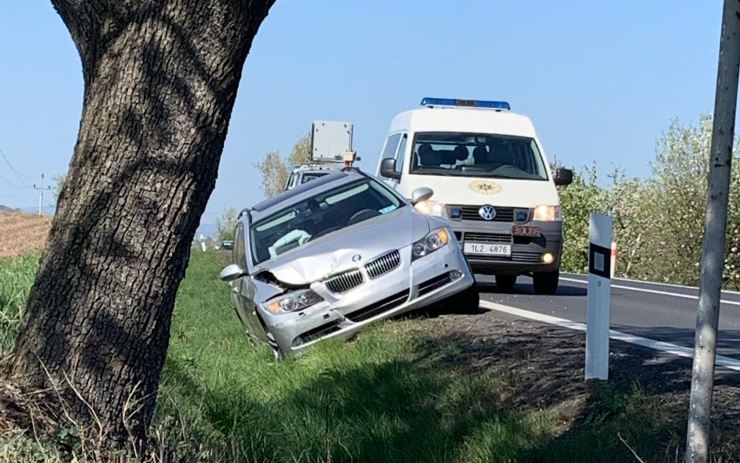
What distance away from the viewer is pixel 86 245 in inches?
207

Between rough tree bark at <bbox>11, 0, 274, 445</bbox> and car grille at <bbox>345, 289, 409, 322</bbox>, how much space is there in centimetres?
651

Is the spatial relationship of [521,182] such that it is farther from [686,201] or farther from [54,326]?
[686,201]

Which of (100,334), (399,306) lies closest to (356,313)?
(399,306)

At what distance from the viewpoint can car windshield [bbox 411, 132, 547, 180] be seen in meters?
16.9

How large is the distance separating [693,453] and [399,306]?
22.7 ft

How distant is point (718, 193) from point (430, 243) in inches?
294

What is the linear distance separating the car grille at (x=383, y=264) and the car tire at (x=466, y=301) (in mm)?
932

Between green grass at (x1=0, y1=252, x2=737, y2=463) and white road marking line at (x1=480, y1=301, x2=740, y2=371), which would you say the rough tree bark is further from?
white road marking line at (x1=480, y1=301, x2=740, y2=371)

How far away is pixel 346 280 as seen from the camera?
11.8 metres

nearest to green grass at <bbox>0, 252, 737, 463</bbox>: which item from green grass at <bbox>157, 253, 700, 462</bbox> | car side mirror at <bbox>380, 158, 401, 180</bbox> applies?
green grass at <bbox>157, 253, 700, 462</bbox>

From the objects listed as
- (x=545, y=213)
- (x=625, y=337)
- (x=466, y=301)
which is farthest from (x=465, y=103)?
(x=625, y=337)

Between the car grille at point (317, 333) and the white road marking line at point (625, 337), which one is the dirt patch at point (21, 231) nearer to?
the white road marking line at point (625, 337)

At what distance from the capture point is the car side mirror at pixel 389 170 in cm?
1697

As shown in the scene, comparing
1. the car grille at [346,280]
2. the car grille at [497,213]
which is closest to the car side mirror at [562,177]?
the car grille at [497,213]
